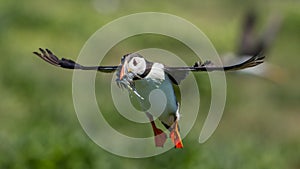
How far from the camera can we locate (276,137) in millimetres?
8266

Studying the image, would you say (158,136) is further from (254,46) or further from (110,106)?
(254,46)

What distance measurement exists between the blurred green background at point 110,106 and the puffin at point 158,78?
2.83 metres

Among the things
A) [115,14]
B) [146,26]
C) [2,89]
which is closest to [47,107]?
[2,89]

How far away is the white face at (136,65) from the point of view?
1785 mm

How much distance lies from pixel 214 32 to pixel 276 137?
3.35 meters

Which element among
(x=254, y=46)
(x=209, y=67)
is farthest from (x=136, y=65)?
(x=254, y=46)

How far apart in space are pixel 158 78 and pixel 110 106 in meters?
5.51

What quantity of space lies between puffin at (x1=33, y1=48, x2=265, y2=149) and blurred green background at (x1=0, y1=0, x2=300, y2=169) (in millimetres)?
2830

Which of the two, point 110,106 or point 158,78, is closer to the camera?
point 158,78

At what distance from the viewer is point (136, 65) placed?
1795mm

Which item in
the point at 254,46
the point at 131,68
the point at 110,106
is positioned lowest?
the point at 131,68

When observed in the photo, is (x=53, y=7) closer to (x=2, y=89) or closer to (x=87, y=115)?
(x=2, y=89)

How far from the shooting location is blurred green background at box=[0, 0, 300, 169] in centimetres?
491

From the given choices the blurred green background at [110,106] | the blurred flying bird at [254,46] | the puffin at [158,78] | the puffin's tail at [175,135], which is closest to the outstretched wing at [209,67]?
the puffin at [158,78]
